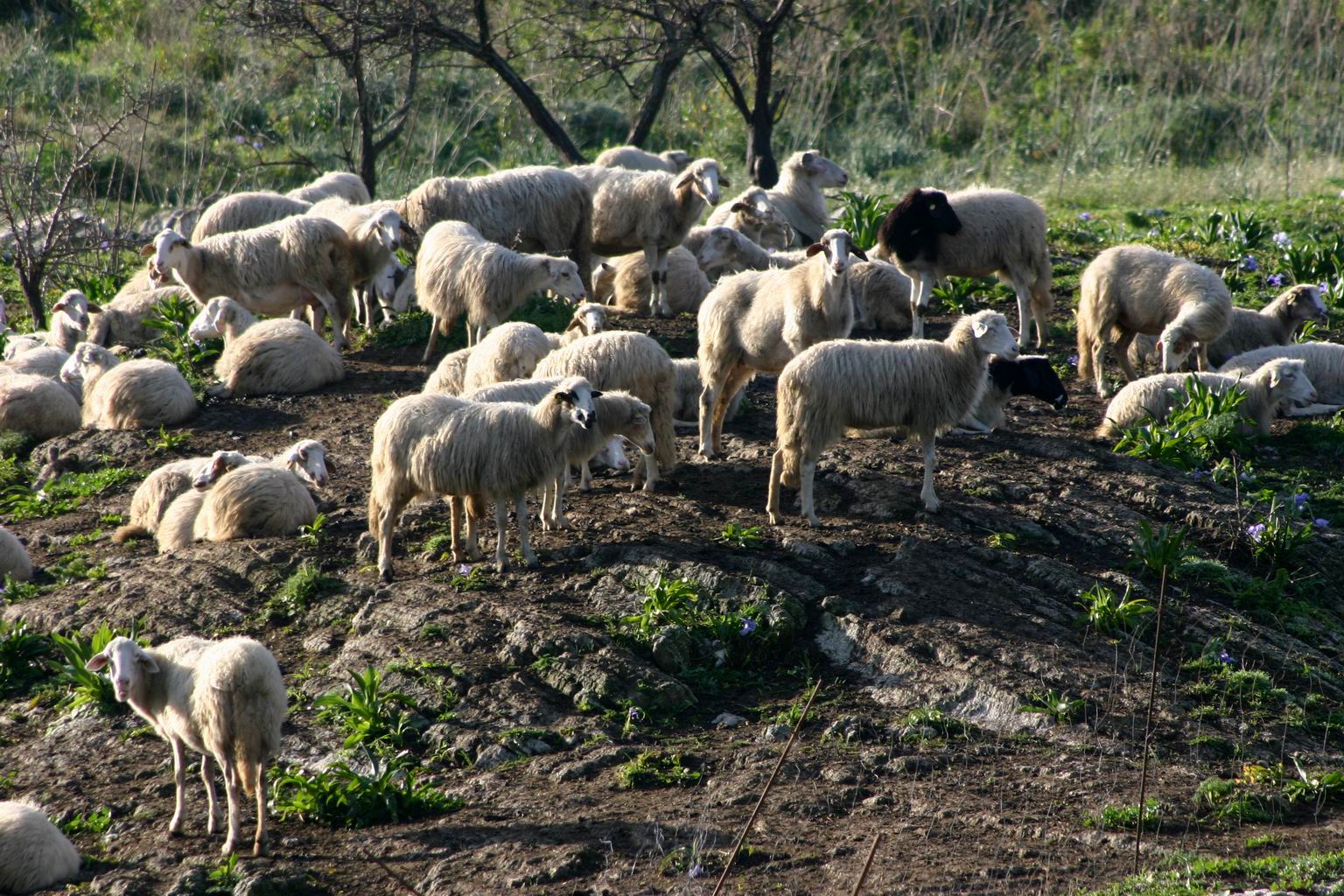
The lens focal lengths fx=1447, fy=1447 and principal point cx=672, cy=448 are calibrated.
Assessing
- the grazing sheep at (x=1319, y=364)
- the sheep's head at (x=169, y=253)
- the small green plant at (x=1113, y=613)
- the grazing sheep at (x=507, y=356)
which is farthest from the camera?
the sheep's head at (x=169, y=253)

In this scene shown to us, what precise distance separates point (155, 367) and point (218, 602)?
4436 mm

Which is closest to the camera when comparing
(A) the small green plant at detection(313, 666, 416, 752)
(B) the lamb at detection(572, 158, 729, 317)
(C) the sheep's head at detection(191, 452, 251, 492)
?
(A) the small green plant at detection(313, 666, 416, 752)

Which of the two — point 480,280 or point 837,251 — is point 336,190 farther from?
point 837,251

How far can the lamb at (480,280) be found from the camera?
13086 millimetres

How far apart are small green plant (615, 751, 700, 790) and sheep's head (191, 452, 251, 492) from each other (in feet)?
15.4

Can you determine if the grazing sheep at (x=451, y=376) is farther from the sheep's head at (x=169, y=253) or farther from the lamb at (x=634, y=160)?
the lamb at (x=634, y=160)

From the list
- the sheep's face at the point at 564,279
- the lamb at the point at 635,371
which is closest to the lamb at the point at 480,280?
the sheep's face at the point at 564,279

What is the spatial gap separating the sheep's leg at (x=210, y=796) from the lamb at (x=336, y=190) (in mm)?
11295

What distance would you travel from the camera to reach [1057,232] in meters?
17.1

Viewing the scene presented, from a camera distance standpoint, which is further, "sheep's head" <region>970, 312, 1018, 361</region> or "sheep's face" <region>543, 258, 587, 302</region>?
"sheep's face" <region>543, 258, 587, 302</region>

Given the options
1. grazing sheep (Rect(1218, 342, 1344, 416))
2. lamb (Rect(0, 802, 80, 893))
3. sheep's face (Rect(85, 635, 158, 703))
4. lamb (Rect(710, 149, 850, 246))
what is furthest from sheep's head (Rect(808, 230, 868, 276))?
lamb (Rect(0, 802, 80, 893))

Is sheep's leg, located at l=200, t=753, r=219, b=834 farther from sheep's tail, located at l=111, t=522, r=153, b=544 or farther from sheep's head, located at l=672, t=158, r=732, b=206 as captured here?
sheep's head, located at l=672, t=158, r=732, b=206

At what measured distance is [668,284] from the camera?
14.9 metres

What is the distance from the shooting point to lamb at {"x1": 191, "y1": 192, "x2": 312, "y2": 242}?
1589 centimetres
